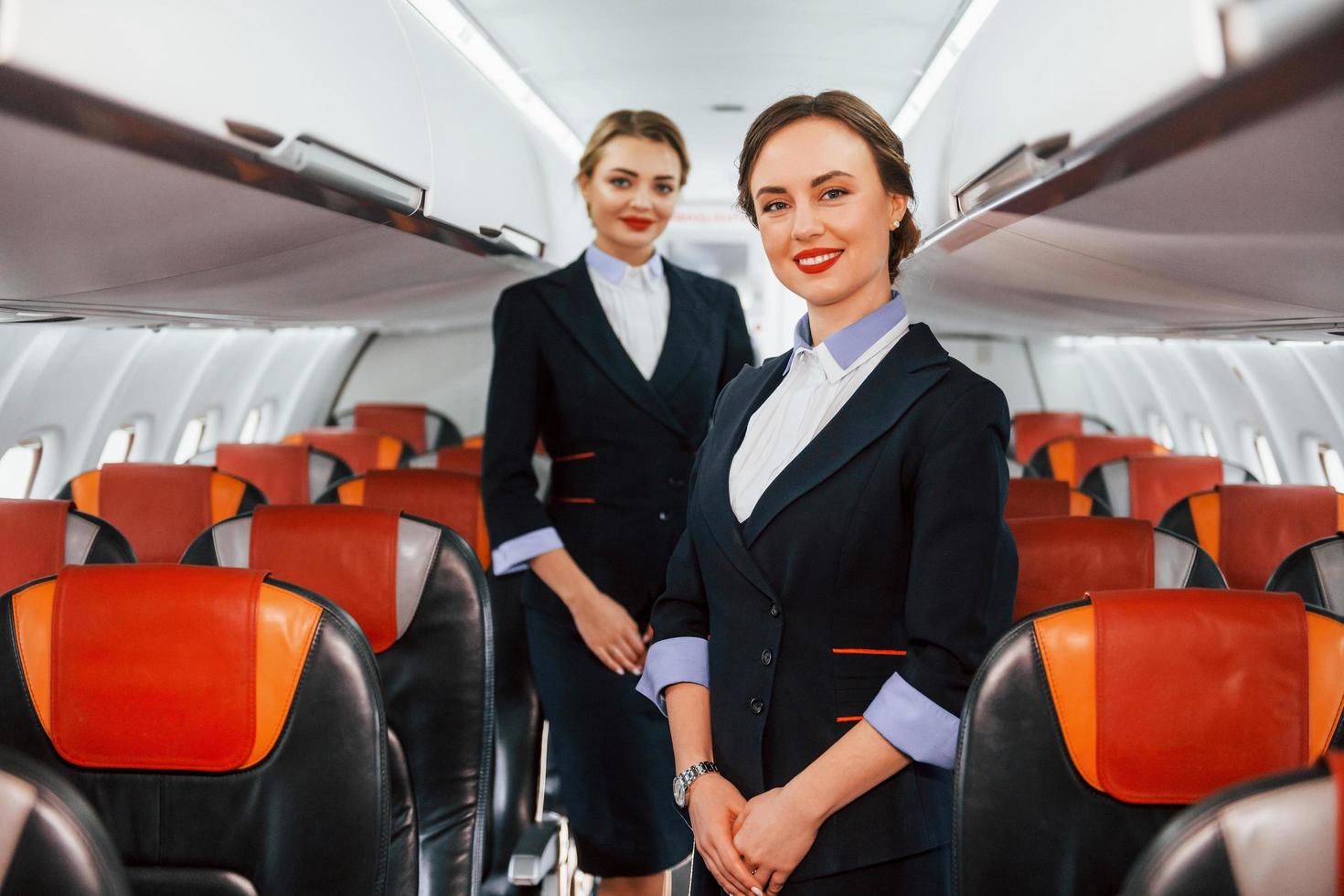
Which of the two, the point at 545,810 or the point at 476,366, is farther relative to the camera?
the point at 476,366

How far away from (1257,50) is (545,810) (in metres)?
2.75

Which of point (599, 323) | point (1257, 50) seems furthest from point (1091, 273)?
point (1257, 50)

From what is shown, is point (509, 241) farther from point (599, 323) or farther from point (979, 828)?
point (979, 828)

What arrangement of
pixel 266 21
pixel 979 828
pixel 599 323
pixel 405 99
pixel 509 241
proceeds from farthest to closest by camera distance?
pixel 509 241, pixel 405 99, pixel 599 323, pixel 266 21, pixel 979 828

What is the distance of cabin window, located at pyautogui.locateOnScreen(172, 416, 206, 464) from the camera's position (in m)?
7.30

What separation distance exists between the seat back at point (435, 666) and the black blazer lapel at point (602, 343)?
0.49 metres

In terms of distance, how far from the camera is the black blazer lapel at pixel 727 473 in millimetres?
1490

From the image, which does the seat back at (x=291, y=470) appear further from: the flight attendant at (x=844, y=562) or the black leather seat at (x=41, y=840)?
the black leather seat at (x=41, y=840)

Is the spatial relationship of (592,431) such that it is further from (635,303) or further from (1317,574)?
(1317,574)

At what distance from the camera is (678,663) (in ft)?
5.38

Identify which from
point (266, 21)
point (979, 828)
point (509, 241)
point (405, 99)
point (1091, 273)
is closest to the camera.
A: point (979, 828)

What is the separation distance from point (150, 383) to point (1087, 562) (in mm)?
5697

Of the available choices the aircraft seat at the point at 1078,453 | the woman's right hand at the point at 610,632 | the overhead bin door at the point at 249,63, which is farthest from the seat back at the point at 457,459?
the aircraft seat at the point at 1078,453

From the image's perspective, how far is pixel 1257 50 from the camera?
1.43 m
